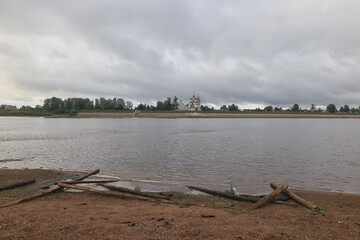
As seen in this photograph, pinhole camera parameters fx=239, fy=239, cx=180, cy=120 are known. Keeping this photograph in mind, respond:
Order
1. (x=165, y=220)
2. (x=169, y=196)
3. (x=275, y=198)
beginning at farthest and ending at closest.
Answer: (x=169, y=196), (x=275, y=198), (x=165, y=220)

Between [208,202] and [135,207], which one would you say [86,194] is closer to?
[135,207]

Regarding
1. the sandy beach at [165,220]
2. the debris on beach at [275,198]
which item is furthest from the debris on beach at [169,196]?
the sandy beach at [165,220]

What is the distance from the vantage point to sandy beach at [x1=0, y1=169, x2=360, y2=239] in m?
7.24

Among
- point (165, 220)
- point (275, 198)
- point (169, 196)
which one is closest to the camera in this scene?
point (165, 220)

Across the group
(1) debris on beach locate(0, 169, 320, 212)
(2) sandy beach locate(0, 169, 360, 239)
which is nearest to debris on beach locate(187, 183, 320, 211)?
(1) debris on beach locate(0, 169, 320, 212)

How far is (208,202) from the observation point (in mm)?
12234

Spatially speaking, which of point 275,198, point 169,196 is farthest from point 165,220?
point 275,198

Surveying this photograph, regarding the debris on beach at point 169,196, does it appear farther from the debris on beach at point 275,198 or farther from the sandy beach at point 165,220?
the sandy beach at point 165,220

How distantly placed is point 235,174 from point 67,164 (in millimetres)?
16198

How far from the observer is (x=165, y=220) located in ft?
27.9

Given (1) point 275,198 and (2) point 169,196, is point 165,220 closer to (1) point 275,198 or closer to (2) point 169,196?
(2) point 169,196

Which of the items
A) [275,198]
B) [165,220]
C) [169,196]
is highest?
[165,220]

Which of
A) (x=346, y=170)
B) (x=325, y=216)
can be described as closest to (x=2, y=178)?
(x=325, y=216)

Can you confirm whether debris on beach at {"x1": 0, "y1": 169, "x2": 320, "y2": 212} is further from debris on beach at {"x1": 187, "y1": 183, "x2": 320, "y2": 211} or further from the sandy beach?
the sandy beach
